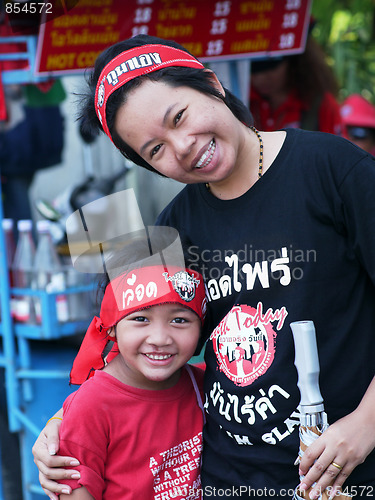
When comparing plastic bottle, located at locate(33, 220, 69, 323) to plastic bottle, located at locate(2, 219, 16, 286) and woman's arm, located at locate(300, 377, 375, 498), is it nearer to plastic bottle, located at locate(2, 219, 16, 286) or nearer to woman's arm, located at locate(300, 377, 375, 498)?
plastic bottle, located at locate(2, 219, 16, 286)

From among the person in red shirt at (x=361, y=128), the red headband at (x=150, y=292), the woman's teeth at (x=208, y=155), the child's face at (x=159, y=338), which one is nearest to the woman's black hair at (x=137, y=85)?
the woman's teeth at (x=208, y=155)

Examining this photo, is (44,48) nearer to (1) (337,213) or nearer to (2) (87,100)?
(2) (87,100)

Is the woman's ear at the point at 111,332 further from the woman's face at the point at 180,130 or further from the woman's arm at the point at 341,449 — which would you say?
the woman's arm at the point at 341,449

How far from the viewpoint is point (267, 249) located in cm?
135

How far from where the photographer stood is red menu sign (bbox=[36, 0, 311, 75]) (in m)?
2.62

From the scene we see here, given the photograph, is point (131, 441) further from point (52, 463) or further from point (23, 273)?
point (23, 273)

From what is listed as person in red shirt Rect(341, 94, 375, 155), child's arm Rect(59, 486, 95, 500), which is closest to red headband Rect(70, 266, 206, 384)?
child's arm Rect(59, 486, 95, 500)

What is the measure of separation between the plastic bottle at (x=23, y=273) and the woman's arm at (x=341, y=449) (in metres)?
1.75

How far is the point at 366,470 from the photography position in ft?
4.30

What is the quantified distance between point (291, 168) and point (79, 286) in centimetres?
156

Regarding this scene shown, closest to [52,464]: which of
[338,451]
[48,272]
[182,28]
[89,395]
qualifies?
[89,395]

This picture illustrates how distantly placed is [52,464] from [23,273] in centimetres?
145

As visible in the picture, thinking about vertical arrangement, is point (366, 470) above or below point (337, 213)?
below

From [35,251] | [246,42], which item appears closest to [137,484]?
[35,251]
